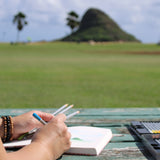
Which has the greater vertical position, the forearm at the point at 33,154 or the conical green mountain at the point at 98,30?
the conical green mountain at the point at 98,30

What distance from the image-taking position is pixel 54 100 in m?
7.22

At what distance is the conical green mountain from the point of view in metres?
110

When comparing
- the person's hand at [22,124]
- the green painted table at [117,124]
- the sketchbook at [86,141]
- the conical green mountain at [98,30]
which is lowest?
the green painted table at [117,124]

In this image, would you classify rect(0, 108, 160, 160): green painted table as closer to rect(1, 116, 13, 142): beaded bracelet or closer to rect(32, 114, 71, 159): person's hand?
rect(32, 114, 71, 159): person's hand

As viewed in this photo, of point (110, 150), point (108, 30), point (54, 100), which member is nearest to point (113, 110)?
point (110, 150)

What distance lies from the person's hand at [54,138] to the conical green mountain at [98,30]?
348ft

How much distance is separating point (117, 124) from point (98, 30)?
11681 centimetres

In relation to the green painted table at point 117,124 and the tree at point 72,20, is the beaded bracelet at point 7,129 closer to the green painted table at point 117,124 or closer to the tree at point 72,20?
the green painted table at point 117,124

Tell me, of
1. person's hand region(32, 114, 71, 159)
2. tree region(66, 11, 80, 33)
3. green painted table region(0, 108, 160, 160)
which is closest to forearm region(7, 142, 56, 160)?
person's hand region(32, 114, 71, 159)

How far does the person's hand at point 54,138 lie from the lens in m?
1.35

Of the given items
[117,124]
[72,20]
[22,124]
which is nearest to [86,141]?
[22,124]

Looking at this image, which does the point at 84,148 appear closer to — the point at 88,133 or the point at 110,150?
the point at 110,150

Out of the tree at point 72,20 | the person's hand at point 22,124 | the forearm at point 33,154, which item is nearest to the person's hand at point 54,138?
the forearm at point 33,154

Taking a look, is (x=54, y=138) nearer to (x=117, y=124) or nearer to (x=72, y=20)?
(x=117, y=124)
